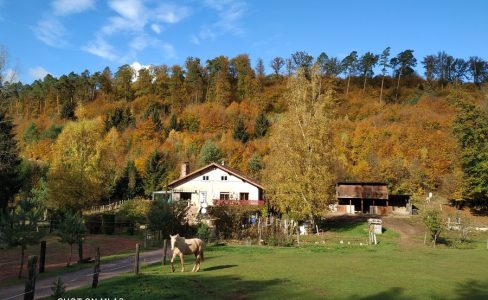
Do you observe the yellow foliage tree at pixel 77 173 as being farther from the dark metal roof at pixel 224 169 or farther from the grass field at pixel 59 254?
the dark metal roof at pixel 224 169

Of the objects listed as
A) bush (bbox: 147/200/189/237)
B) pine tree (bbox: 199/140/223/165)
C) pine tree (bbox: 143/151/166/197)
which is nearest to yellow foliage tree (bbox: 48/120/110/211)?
bush (bbox: 147/200/189/237)

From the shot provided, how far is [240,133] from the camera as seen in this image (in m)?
93.4

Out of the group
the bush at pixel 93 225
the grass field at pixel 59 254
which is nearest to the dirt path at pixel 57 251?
the grass field at pixel 59 254

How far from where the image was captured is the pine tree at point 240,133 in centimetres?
9325

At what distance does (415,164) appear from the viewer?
72.0 meters

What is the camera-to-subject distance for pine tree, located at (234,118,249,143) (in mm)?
93250

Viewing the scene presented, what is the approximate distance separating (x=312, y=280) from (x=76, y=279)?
10.2m

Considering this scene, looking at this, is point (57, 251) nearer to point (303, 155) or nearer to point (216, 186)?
point (303, 155)

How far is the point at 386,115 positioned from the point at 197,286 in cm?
9094

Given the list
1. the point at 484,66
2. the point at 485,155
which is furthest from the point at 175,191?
the point at 484,66

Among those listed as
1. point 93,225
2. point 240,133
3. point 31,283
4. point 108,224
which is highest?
point 240,133

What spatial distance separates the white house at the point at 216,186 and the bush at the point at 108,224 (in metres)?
12.7

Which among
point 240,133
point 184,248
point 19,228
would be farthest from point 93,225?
point 240,133

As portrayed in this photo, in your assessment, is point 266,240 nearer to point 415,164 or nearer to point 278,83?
point 415,164
